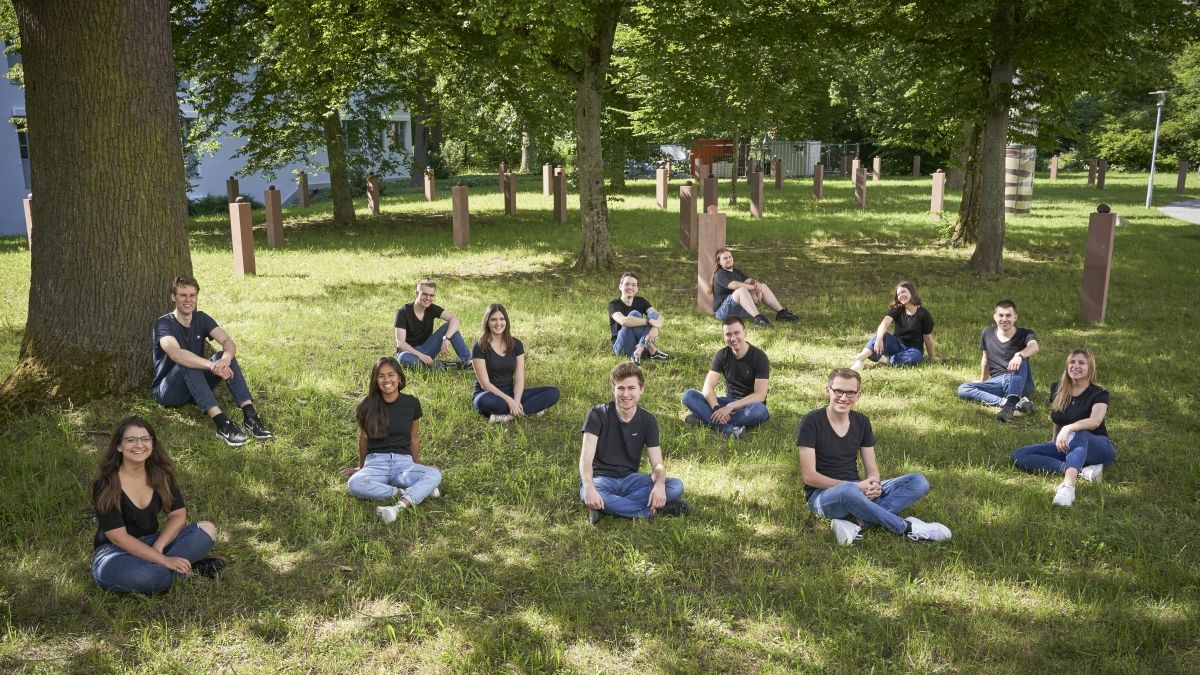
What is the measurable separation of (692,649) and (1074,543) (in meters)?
2.71

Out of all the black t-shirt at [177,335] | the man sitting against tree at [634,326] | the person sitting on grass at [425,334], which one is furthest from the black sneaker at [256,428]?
the man sitting against tree at [634,326]

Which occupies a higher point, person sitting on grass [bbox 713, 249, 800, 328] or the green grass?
person sitting on grass [bbox 713, 249, 800, 328]

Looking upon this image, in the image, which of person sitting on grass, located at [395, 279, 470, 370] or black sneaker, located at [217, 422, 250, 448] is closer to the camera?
black sneaker, located at [217, 422, 250, 448]

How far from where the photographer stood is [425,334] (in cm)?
986

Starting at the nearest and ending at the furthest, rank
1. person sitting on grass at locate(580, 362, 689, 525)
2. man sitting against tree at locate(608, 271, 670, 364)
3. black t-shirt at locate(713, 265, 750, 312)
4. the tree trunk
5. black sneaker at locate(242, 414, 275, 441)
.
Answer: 1. person sitting on grass at locate(580, 362, 689, 525)
2. black sneaker at locate(242, 414, 275, 441)
3. man sitting against tree at locate(608, 271, 670, 364)
4. black t-shirt at locate(713, 265, 750, 312)
5. the tree trunk

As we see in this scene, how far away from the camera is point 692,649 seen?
4.54 meters

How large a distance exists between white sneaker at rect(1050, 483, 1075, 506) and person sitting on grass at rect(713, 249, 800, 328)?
18.9 ft

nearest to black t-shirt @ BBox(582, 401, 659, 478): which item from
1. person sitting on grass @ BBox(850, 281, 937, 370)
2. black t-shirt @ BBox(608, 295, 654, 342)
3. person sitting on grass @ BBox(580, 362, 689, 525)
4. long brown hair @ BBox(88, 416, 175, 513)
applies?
person sitting on grass @ BBox(580, 362, 689, 525)

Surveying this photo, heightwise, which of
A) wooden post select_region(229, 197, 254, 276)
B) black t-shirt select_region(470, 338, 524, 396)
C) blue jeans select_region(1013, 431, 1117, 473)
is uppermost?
wooden post select_region(229, 197, 254, 276)

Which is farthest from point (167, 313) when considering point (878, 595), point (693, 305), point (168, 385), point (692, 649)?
point (693, 305)

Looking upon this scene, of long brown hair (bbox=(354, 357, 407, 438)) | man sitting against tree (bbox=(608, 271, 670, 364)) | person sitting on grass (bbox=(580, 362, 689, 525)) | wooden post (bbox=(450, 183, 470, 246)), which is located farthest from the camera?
wooden post (bbox=(450, 183, 470, 246))

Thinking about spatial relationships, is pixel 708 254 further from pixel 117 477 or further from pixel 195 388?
pixel 117 477

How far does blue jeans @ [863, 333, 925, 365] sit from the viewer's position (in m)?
10.1

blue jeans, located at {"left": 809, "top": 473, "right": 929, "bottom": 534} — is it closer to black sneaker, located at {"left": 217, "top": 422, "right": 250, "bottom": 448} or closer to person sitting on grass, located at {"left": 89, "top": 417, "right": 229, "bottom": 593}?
person sitting on grass, located at {"left": 89, "top": 417, "right": 229, "bottom": 593}
